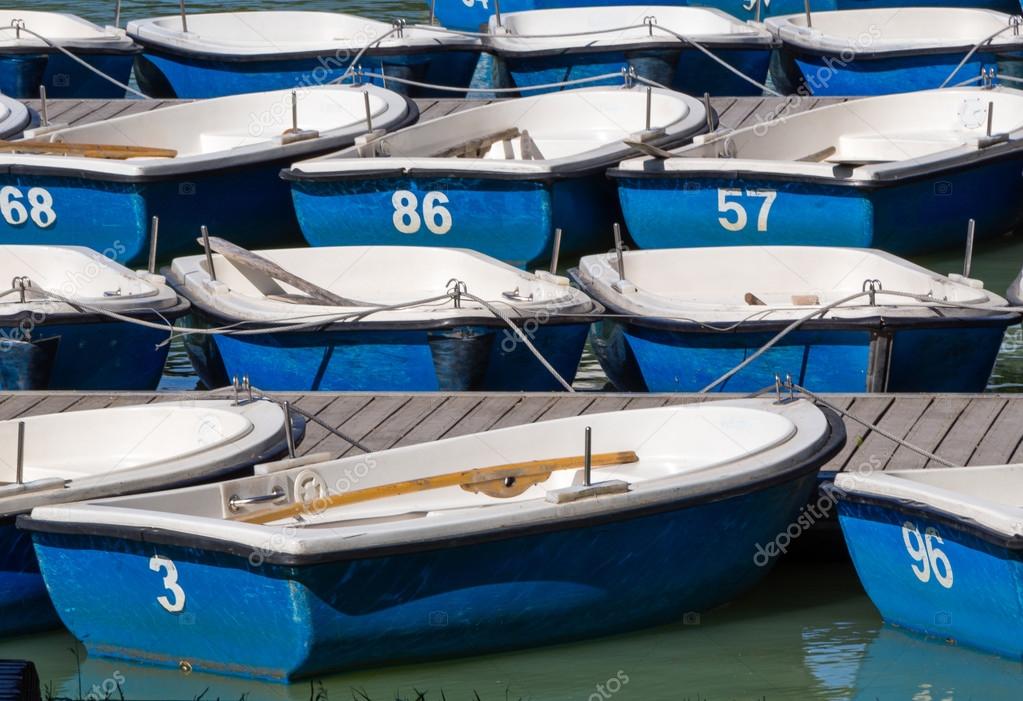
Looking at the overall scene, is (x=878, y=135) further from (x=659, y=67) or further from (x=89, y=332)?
(x=89, y=332)

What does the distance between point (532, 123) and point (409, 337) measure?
4510mm

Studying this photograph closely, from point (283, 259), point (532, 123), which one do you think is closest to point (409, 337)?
point (283, 259)

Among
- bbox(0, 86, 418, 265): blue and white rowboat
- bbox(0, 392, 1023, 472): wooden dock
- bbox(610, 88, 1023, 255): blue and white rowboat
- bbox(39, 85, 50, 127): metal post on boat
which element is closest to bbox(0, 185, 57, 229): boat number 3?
bbox(0, 86, 418, 265): blue and white rowboat

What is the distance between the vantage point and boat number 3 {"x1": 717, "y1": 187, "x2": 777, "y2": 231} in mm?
11742

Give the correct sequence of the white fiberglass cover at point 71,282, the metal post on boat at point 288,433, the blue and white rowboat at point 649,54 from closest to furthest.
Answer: the metal post on boat at point 288,433, the white fiberglass cover at point 71,282, the blue and white rowboat at point 649,54

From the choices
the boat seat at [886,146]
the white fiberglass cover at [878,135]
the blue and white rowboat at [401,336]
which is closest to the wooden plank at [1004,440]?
the blue and white rowboat at [401,336]

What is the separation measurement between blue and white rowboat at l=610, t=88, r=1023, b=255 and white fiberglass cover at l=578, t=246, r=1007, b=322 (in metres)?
1.43

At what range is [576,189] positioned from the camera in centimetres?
1205

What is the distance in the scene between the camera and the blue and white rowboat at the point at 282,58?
15.4m

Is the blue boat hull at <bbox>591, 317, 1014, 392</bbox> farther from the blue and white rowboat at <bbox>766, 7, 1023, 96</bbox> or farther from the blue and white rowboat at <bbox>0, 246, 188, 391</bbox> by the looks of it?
the blue and white rowboat at <bbox>766, 7, 1023, 96</bbox>

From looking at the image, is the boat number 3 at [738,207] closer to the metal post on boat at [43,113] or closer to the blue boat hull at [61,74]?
the metal post on boat at [43,113]

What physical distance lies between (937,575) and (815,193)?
5.19m

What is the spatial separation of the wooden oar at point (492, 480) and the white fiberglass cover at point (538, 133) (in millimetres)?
4475

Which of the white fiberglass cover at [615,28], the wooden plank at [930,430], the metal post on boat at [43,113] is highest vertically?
the white fiberglass cover at [615,28]
